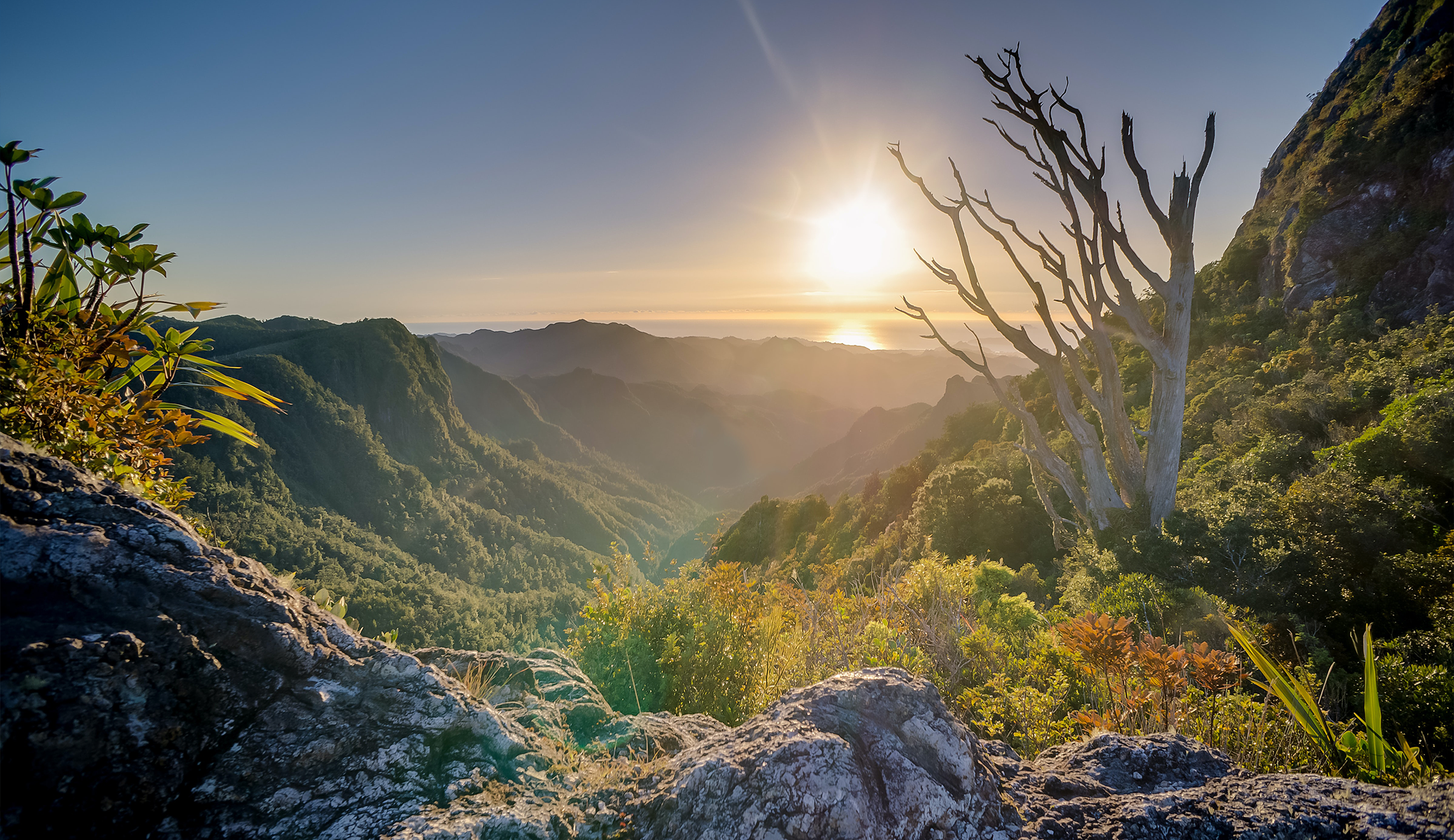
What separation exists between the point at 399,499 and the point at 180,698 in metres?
94.1

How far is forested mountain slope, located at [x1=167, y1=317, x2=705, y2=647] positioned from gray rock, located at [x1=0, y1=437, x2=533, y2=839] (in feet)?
123

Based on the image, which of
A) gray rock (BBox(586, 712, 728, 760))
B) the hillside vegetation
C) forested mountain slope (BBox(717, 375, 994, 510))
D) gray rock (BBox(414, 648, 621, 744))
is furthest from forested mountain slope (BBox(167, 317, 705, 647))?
A: gray rock (BBox(586, 712, 728, 760))

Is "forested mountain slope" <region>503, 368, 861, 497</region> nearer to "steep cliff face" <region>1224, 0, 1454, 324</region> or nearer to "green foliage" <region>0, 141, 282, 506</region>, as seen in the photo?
"steep cliff face" <region>1224, 0, 1454, 324</region>

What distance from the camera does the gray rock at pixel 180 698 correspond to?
3.81 feet

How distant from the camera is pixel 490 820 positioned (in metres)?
1.50

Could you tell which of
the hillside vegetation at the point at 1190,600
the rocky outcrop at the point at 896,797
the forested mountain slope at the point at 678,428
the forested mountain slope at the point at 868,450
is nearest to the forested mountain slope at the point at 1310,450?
the hillside vegetation at the point at 1190,600

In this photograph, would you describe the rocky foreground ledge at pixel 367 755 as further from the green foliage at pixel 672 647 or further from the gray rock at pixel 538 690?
the green foliage at pixel 672 647

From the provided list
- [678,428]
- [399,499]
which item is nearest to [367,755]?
[399,499]

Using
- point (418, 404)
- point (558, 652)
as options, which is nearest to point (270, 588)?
point (558, 652)

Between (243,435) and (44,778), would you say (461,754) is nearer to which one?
(44,778)

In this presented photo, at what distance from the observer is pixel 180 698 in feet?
4.55

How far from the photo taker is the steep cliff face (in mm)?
15250

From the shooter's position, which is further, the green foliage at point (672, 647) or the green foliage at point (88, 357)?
the green foliage at point (672, 647)

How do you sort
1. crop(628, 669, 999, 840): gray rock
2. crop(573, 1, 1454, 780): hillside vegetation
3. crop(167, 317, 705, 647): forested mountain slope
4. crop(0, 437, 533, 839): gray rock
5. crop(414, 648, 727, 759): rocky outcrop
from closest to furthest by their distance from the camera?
crop(0, 437, 533, 839): gray rock
crop(628, 669, 999, 840): gray rock
crop(414, 648, 727, 759): rocky outcrop
crop(573, 1, 1454, 780): hillside vegetation
crop(167, 317, 705, 647): forested mountain slope
